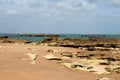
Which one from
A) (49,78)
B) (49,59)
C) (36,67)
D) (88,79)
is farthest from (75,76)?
(49,59)

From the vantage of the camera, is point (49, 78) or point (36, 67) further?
point (36, 67)

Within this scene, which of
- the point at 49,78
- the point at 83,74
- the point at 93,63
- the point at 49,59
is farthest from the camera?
the point at 49,59

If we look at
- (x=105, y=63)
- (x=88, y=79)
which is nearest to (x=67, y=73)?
(x=88, y=79)

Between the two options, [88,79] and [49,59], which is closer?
[88,79]

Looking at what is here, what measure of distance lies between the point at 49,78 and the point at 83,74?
117 inches

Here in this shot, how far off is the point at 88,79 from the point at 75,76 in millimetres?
800

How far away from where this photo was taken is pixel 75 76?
16.9m

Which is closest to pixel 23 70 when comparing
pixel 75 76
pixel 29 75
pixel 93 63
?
pixel 29 75

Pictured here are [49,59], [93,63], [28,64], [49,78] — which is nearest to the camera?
[49,78]

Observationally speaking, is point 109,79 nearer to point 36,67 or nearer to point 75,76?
point 75,76

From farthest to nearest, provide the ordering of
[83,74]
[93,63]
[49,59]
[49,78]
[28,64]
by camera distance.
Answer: [49,59] → [93,63] → [28,64] → [83,74] → [49,78]

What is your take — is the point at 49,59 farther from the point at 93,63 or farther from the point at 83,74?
the point at 83,74

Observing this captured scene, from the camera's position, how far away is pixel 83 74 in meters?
18.0

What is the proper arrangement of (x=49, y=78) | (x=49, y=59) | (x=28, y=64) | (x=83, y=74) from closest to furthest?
(x=49, y=78), (x=83, y=74), (x=28, y=64), (x=49, y=59)
